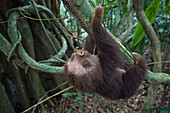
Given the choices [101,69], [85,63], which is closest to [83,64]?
[85,63]

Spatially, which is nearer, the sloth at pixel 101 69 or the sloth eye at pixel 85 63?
the sloth at pixel 101 69

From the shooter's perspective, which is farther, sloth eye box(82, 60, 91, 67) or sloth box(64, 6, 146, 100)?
sloth eye box(82, 60, 91, 67)

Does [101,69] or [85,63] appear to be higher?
[85,63]

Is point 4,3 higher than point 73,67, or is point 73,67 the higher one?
point 4,3

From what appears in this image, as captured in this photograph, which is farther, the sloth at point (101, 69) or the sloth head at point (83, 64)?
the sloth head at point (83, 64)

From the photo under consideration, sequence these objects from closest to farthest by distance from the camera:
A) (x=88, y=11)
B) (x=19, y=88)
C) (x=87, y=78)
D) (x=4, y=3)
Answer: (x=88, y=11)
(x=87, y=78)
(x=4, y=3)
(x=19, y=88)

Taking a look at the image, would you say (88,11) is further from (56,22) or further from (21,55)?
(56,22)

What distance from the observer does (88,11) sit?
4.00 ft

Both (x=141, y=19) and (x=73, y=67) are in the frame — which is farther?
(x=141, y=19)

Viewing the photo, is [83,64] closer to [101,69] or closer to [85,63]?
[85,63]

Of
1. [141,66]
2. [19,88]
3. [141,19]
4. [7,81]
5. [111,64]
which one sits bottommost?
[19,88]

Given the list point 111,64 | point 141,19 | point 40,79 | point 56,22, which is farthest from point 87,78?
point 40,79

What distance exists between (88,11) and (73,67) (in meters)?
0.89

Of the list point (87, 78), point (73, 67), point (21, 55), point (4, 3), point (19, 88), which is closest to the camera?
point (87, 78)
